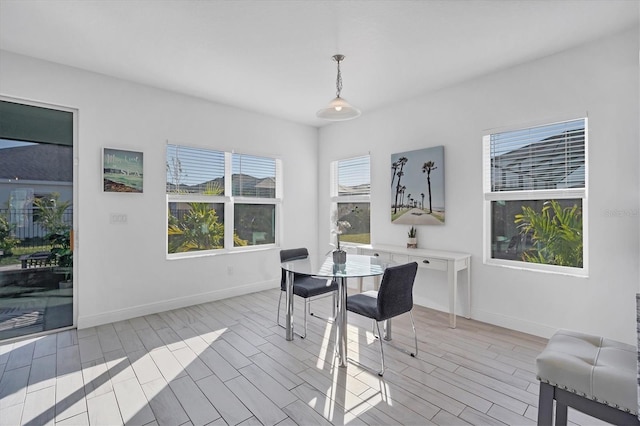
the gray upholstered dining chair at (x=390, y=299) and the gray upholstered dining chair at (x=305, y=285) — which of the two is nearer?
the gray upholstered dining chair at (x=390, y=299)

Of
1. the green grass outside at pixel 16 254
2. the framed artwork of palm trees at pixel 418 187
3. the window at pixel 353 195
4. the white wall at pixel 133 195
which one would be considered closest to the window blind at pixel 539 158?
the framed artwork of palm trees at pixel 418 187

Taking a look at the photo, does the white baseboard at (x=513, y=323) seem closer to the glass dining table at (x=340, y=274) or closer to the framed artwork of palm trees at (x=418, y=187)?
the framed artwork of palm trees at (x=418, y=187)

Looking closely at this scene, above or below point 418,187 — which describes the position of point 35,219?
below

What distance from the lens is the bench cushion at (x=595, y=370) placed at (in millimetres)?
1367

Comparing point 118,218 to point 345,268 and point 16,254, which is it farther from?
point 345,268

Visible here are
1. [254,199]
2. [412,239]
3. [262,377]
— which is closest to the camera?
[262,377]

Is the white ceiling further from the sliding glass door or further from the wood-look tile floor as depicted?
the wood-look tile floor

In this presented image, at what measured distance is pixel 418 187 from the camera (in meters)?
4.26

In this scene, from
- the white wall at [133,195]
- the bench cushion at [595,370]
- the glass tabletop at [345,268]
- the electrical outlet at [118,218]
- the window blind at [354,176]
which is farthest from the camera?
the window blind at [354,176]

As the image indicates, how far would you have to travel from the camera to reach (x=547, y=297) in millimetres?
3207

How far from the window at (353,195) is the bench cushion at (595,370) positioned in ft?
11.1

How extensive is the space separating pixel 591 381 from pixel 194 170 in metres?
4.39

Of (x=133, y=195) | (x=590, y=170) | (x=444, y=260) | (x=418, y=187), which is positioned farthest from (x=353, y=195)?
(x=133, y=195)

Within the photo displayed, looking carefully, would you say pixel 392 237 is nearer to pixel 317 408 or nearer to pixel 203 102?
pixel 317 408
